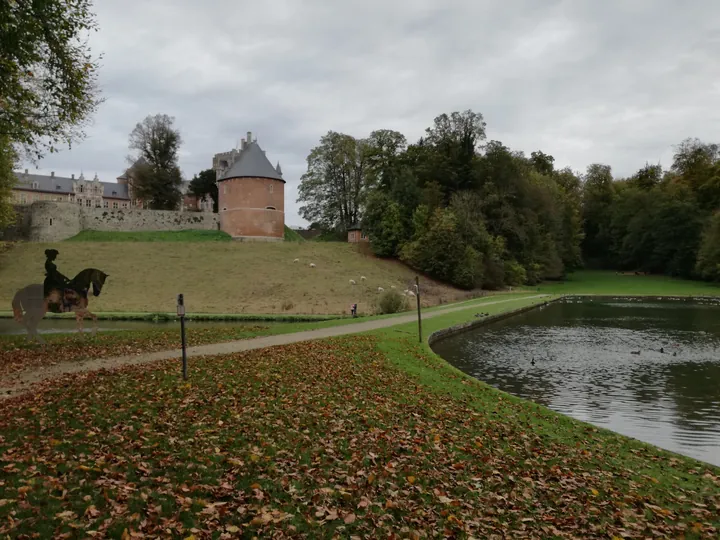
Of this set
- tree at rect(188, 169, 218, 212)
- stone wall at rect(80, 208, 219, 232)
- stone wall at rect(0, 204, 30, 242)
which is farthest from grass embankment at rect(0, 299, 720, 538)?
tree at rect(188, 169, 218, 212)

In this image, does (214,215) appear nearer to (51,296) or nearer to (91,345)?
(51,296)

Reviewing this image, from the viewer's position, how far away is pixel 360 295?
35.7 metres

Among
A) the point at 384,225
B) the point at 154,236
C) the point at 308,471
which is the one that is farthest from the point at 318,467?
the point at 154,236

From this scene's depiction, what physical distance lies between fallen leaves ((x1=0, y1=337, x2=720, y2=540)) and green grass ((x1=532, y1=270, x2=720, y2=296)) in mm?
45811

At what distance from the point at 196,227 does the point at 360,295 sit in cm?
2538

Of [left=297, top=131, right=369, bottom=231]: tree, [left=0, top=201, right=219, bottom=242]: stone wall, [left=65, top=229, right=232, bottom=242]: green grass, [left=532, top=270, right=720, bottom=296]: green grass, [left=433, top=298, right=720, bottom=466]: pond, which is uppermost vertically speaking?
[left=297, top=131, right=369, bottom=231]: tree

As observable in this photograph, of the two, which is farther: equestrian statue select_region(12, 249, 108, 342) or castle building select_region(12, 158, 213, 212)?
castle building select_region(12, 158, 213, 212)

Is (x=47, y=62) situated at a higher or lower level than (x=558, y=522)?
higher

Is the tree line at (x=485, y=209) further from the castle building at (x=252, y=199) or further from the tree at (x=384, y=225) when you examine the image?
the castle building at (x=252, y=199)

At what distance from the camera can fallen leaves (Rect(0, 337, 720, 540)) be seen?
453 cm

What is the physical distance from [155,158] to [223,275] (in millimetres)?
25236

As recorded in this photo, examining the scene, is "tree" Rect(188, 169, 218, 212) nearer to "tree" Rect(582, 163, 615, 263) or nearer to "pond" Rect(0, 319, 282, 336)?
"pond" Rect(0, 319, 282, 336)

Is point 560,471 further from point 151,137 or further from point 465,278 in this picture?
point 151,137

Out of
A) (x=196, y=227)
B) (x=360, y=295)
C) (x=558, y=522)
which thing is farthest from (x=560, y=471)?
(x=196, y=227)
